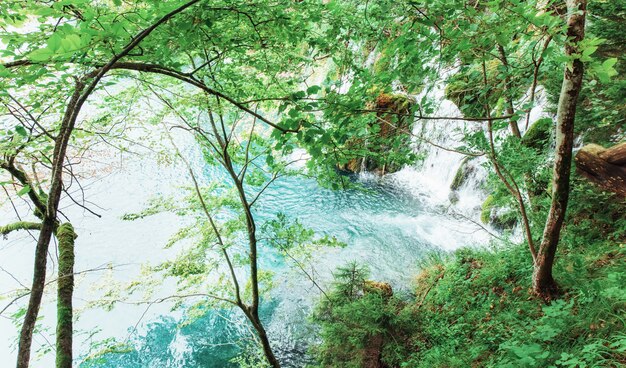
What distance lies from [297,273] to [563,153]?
21.2 feet

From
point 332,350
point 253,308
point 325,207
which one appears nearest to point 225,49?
point 253,308

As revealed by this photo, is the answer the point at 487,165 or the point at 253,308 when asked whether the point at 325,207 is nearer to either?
the point at 253,308

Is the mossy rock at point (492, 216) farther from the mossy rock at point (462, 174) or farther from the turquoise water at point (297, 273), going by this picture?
the mossy rock at point (462, 174)

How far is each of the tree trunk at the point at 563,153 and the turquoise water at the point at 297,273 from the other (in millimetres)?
2523

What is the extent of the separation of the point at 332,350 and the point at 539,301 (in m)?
3.25

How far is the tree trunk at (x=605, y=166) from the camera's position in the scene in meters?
4.38

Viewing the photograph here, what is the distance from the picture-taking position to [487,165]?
14.7 ft

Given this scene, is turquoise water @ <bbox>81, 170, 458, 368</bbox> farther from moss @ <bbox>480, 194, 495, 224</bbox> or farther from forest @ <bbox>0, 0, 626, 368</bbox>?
moss @ <bbox>480, 194, 495, 224</bbox>

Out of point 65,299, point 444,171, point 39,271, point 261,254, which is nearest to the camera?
point 39,271

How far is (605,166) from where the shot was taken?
14.5ft

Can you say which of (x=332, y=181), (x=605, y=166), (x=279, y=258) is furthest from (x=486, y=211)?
(x=332, y=181)

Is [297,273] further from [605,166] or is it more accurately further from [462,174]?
[605,166]

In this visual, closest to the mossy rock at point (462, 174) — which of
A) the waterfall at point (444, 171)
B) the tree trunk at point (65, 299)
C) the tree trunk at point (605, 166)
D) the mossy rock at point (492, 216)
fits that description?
the waterfall at point (444, 171)

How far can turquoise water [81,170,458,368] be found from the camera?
23.6ft
